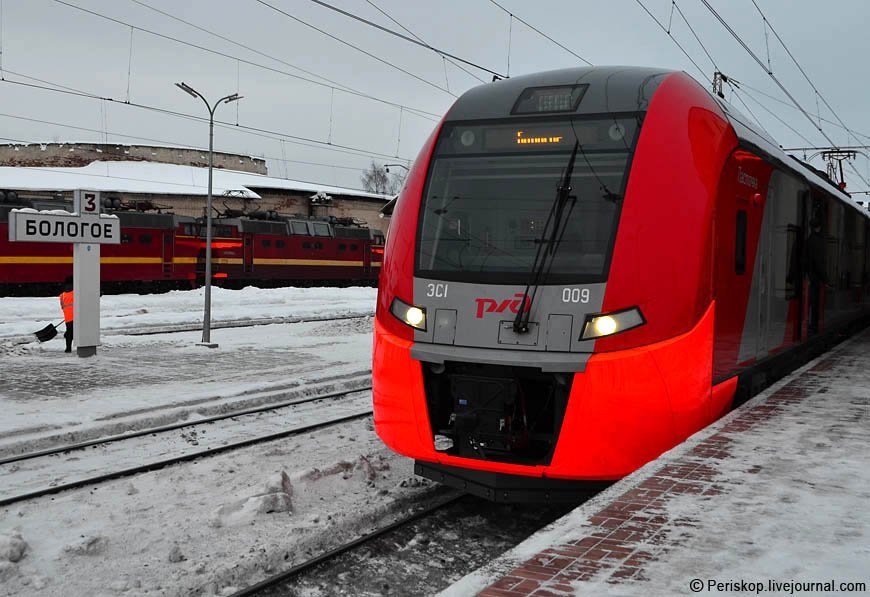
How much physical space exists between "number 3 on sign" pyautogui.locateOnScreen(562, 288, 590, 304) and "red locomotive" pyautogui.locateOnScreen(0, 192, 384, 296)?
2506 centimetres

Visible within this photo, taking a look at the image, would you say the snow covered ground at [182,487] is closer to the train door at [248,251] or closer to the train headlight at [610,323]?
the train headlight at [610,323]

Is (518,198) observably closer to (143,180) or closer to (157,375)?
(157,375)

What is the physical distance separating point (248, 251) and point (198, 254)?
2.54 m

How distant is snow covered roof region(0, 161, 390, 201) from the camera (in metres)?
51.6

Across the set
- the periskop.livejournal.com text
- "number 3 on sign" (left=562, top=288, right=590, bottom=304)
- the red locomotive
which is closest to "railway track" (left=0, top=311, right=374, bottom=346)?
the red locomotive

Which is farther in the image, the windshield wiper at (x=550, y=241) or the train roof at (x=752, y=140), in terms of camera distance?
the train roof at (x=752, y=140)

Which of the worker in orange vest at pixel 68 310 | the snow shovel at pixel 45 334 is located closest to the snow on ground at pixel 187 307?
the snow shovel at pixel 45 334

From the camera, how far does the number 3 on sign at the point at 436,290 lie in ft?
21.0

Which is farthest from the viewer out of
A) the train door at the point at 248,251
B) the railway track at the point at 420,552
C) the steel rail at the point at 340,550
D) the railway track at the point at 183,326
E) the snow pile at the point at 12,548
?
the train door at the point at 248,251

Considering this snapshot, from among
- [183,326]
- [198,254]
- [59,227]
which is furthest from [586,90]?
[198,254]

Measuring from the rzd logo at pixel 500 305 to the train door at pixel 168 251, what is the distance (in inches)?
1125

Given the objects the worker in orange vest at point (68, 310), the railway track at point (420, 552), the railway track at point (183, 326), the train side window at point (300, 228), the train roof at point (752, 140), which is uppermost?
the train roof at point (752, 140)

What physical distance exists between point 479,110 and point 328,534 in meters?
3.58

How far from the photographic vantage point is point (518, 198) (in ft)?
21.6
